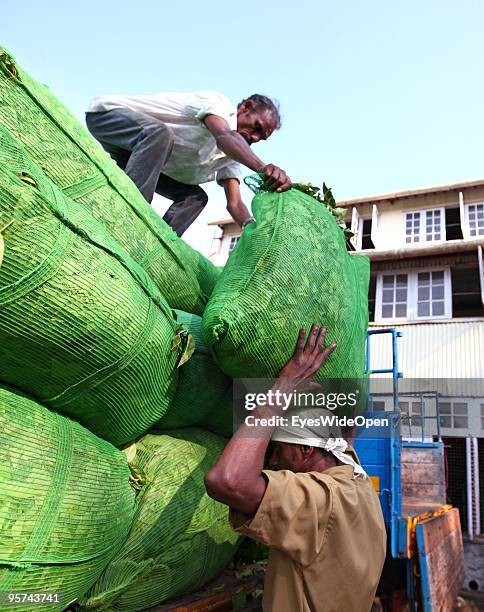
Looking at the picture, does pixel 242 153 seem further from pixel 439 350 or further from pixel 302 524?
pixel 439 350

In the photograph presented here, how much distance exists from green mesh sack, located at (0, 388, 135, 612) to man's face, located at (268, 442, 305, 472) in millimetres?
516

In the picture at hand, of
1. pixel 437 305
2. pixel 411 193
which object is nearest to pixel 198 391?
pixel 437 305

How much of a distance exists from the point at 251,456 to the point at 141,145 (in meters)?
1.50

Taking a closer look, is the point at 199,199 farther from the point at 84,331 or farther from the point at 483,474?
the point at 483,474

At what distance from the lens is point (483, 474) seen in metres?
9.97

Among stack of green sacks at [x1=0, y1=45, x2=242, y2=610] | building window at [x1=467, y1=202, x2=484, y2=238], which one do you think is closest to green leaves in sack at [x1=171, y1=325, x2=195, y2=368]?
stack of green sacks at [x1=0, y1=45, x2=242, y2=610]

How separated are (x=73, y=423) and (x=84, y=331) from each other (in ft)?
0.96

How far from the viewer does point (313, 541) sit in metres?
1.23

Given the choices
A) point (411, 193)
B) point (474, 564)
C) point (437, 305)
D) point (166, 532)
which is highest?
point (411, 193)

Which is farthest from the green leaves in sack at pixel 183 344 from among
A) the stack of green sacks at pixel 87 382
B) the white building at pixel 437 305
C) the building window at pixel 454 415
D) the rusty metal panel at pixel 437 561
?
the building window at pixel 454 415

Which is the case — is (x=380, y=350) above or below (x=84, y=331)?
above

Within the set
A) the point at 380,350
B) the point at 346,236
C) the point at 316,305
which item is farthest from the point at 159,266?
the point at 380,350

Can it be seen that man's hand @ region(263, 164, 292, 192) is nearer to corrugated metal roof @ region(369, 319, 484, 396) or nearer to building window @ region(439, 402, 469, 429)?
corrugated metal roof @ region(369, 319, 484, 396)

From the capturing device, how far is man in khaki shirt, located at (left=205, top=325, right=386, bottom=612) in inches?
48.3
